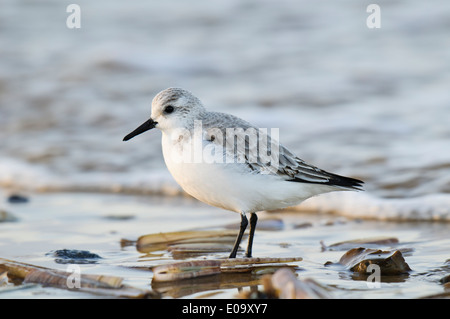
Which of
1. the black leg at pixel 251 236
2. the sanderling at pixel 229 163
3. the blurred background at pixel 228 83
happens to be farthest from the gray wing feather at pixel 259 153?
the blurred background at pixel 228 83

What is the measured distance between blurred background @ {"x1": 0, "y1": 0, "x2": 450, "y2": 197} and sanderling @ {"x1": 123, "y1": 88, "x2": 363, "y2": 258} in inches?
88.3

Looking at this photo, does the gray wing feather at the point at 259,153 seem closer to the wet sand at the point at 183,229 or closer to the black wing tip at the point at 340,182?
the black wing tip at the point at 340,182

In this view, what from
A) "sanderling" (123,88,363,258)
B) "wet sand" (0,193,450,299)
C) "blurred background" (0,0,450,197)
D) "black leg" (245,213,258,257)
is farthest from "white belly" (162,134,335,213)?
"blurred background" (0,0,450,197)

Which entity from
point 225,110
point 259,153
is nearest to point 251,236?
point 259,153

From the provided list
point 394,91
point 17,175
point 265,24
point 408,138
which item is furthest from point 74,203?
point 265,24

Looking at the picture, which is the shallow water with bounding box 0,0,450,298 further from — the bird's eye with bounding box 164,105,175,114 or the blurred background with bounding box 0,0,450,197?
the bird's eye with bounding box 164,105,175,114

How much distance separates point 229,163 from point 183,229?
1.54 meters

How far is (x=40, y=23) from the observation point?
43.1 ft

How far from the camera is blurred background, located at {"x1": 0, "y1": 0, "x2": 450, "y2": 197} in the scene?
25.3ft

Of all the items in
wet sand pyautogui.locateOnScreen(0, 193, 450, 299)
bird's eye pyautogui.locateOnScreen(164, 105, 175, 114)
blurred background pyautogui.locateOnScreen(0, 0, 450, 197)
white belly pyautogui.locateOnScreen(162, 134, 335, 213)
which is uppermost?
blurred background pyautogui.locateOnScreen(0, 0, 450, 197)

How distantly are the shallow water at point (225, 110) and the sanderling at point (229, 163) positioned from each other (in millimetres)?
564

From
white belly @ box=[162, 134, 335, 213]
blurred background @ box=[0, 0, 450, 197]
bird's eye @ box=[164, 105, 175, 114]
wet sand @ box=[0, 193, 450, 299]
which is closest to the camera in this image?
wet sand @ box=[0, 193, 450, 299]

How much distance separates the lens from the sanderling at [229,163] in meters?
4.52

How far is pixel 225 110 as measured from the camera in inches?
364
